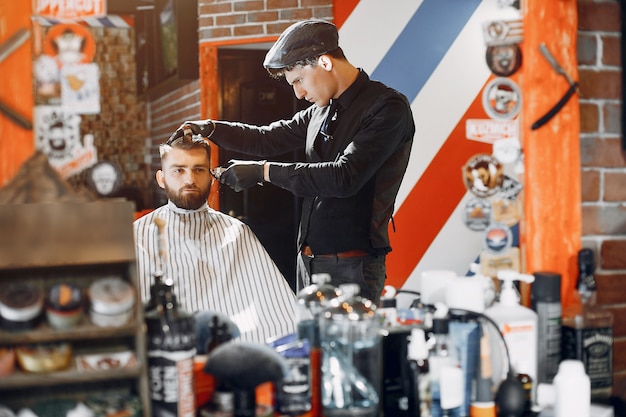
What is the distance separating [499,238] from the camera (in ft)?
6.05

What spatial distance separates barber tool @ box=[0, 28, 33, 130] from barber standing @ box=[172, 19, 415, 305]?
53 centimetres

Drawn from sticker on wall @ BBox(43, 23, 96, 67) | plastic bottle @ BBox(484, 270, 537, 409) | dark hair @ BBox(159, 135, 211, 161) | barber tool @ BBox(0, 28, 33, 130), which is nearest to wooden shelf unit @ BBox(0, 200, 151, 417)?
barber tool @ BBox(0, 28, 33, 130)

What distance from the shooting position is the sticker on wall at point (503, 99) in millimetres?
1805

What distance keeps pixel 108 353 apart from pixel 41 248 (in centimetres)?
25

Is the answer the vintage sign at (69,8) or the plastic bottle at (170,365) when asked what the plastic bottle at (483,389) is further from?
the vintage sign at (69,8)

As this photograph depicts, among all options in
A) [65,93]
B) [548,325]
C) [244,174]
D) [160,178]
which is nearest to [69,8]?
[65,93]

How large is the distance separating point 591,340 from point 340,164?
832 millimetres

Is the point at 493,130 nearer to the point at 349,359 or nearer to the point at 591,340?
the point at 591,340

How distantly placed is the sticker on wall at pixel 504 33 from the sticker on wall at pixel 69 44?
1.05 metres

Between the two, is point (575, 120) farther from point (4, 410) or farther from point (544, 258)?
point (4, 410)

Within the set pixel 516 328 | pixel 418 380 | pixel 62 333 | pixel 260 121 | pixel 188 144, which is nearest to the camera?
pixel 62 333

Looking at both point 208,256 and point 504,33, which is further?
point 208,256

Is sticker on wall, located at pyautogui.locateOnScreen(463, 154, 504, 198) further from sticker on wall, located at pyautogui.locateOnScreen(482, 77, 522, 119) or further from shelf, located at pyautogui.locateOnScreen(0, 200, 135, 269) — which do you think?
shelf, located at pyautogui.locateOnScreen(0, 200, 135, 269)

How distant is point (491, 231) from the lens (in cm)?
184
